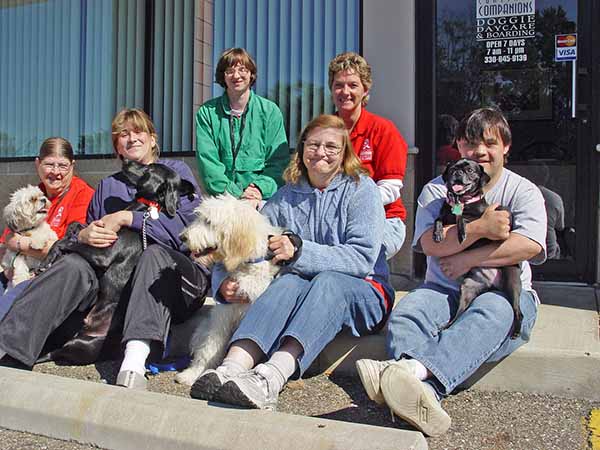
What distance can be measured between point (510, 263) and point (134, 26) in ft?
18.3

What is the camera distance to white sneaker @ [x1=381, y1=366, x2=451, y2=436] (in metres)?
2.82

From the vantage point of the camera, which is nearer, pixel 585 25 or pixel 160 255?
pixel 160 255

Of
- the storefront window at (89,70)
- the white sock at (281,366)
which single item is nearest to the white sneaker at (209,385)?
the white sock at (281,366)

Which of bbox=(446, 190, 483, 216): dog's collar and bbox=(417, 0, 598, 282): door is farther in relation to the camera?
bbox=(417, 0, 598, 282): door

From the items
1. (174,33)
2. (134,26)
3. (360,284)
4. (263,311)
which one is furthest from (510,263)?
(134,26)

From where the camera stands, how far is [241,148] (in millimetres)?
4891

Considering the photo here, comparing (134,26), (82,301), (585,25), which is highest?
(134,26)

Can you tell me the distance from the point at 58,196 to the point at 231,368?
241 centimetres

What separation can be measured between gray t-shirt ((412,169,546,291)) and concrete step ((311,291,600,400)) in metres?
0.37

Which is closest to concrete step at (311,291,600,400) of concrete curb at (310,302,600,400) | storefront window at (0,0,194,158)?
concrete curb at (310,302,600,400)

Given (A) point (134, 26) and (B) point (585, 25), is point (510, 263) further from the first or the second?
(A) point (134, 26)

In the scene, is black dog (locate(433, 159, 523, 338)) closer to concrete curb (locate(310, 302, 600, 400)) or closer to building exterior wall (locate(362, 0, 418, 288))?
concrete curb (locate(310, 302, 600, 400))

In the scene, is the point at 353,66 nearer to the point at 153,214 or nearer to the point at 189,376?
the point at 153,214

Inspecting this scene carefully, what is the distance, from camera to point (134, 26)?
747cm
